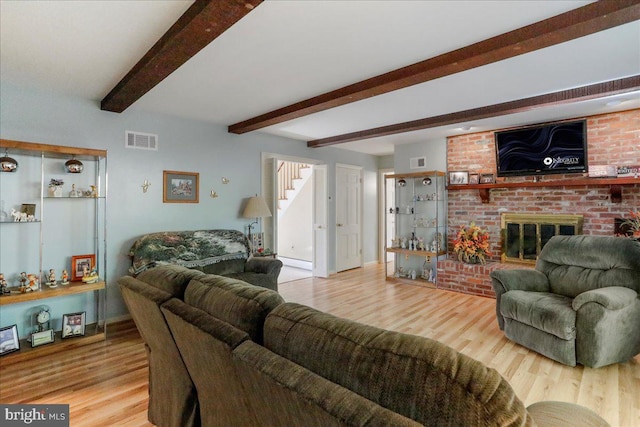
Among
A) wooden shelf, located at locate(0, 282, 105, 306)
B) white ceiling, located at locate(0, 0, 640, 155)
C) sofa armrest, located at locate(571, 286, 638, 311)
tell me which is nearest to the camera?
white ceiling, located at locate(0, 0, 640, 155)

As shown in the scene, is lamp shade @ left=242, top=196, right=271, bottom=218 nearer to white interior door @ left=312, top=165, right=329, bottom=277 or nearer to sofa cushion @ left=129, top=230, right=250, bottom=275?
sofa cushion @ left=129, top=230, right=250, bottom=275

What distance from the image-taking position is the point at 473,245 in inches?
190

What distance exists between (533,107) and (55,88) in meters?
4.69

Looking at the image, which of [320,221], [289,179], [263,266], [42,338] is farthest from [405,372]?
[289,179]

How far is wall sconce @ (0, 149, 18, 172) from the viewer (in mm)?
2867

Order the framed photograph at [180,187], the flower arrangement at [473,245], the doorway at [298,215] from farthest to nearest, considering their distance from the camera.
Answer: the doorway at [298,215] → the flower arrangement at [473,245] → the framed photograph at [180,187]

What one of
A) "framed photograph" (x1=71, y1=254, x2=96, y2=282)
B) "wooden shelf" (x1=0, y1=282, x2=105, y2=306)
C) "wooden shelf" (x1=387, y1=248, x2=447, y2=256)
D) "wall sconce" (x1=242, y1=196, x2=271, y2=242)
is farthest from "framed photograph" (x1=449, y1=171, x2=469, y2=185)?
"framed photograph" (x1=71, y1=254, x2=96, y2=282)

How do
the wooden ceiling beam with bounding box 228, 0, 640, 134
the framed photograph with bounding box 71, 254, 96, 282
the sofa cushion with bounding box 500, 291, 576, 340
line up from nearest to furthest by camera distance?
the wooden ceiling beam with bounding box 228, 0, 640, 134 → the sofa cushion with bounding box 500, 291, 576, 340 → the framed photograph with bounding box 71, 254, 96, 282

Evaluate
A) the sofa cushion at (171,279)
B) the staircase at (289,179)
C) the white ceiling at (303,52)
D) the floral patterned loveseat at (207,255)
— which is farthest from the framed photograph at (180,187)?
the staircase at (289,179)

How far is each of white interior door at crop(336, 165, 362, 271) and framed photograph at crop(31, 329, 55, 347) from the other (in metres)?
4.27

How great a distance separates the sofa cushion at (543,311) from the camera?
103 inches

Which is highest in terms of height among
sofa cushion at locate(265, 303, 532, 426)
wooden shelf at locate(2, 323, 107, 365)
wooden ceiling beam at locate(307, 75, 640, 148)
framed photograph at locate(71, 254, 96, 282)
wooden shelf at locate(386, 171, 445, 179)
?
wooden ceiling beam at locate(307, 75, 640, 148)

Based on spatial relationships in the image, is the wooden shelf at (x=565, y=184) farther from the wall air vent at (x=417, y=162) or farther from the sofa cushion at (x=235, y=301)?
the sofa cushion at (x=235, y=301)

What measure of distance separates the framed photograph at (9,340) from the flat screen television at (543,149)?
227 inches
